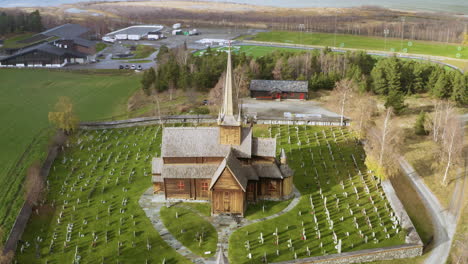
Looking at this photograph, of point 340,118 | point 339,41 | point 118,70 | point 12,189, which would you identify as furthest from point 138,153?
point 339,41

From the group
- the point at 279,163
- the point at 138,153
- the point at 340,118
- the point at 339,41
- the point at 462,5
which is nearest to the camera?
the point at 279,163

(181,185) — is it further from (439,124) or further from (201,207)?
(439,124)

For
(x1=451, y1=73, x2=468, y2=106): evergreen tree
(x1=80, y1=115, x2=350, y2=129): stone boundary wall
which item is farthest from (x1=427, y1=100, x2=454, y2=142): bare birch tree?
(x1=451, y1=73, x2=468, y2=106): evergreen tree

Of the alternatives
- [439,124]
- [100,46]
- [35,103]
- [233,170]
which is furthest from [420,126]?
[100,46]

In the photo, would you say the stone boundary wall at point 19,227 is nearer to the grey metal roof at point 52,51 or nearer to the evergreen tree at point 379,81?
the evergreen tree at point 379,81

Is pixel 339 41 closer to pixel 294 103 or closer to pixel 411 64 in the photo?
pixel 411 64

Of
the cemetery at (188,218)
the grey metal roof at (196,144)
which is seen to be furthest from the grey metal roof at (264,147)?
the cemetery at (188,218)
